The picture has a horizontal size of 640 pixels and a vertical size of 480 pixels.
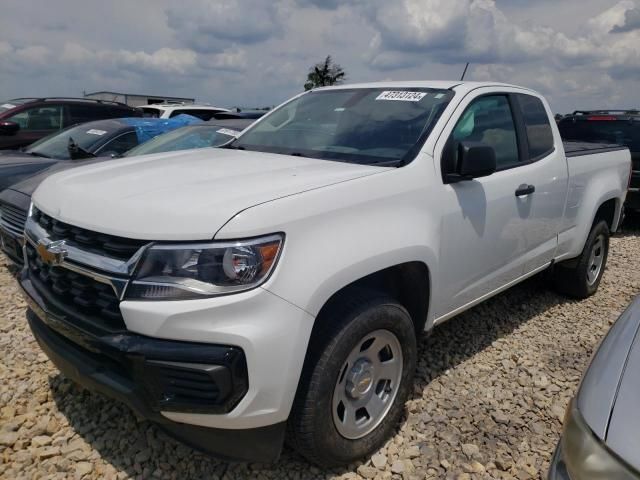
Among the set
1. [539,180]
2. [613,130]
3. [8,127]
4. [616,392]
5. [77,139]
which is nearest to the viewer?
[616,392]

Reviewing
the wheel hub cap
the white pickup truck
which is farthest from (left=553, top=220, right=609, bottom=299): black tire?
the wheel hub cap

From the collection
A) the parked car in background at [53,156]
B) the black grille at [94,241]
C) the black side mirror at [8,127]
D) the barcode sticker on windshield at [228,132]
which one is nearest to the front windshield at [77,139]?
the parked car in background at [53,156]

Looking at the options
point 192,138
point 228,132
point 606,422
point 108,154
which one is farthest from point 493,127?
point 108,154

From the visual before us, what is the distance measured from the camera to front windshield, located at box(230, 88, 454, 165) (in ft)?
9.09

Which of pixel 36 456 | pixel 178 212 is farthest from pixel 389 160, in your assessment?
pixel 36 456

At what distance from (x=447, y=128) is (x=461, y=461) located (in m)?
1.72

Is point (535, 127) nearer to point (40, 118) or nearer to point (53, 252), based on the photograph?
point (53, 252)

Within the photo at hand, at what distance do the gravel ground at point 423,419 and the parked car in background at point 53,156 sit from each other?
66 cm

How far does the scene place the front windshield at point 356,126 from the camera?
277 cm

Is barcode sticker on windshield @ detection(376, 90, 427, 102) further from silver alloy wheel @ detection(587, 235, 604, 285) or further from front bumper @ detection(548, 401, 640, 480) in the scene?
silver alloy wheel @ detection(587, 235, 604, 285)

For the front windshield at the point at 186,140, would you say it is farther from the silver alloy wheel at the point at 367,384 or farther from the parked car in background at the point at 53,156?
the silver alloy wheel at the point at 367,384

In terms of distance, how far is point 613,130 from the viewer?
24.5ft

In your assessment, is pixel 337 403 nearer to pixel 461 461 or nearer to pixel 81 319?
pixel 461 461

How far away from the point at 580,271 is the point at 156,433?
368cm
